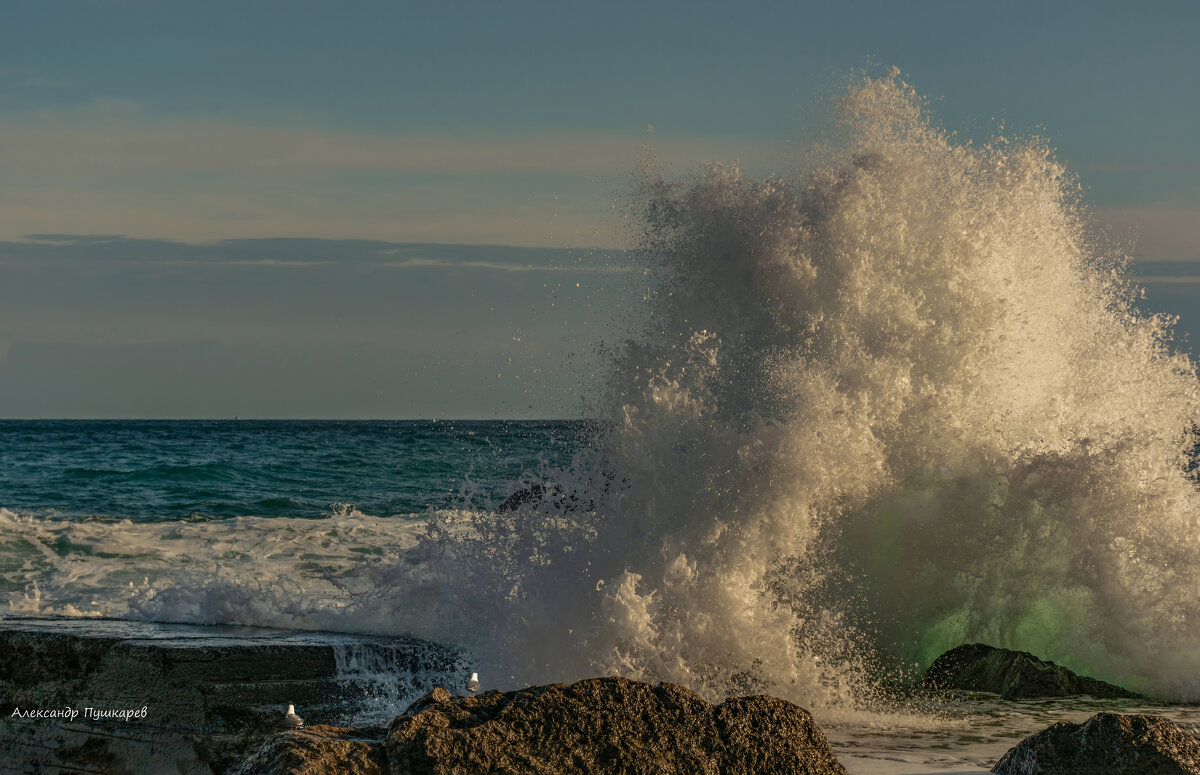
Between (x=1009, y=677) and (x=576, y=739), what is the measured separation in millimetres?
3763

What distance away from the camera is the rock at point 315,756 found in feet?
9.69

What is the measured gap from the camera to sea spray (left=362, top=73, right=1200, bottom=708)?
564 centimetres

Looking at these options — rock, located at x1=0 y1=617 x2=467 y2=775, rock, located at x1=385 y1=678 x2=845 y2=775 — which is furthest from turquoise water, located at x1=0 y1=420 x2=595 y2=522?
rock, located at x1=385 y1=678 x2=845 y2=775

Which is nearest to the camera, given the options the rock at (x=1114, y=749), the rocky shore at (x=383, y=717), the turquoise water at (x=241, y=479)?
the rocky shore at (x=383, y=717)

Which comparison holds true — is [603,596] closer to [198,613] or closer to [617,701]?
[617,701]

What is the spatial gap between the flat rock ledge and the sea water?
4.64 ft

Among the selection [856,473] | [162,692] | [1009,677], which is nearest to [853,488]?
[856,473]

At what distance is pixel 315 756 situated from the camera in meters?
2.98

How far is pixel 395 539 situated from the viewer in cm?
1251

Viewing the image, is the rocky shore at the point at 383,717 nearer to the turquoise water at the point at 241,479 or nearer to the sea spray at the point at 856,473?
the sea spray at the point at 856,473

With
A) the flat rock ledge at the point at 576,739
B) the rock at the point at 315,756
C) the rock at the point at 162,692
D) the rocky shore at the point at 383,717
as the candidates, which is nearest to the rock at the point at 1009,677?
the rocky shore at the point at 383,717

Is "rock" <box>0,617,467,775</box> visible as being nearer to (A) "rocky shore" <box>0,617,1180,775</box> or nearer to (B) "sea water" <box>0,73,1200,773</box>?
(A) "rocky shore" <box>0,617,1180,775</box>

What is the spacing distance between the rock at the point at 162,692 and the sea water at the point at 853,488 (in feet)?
2.91

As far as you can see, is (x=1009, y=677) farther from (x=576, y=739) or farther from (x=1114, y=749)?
(x=576, y=739)
